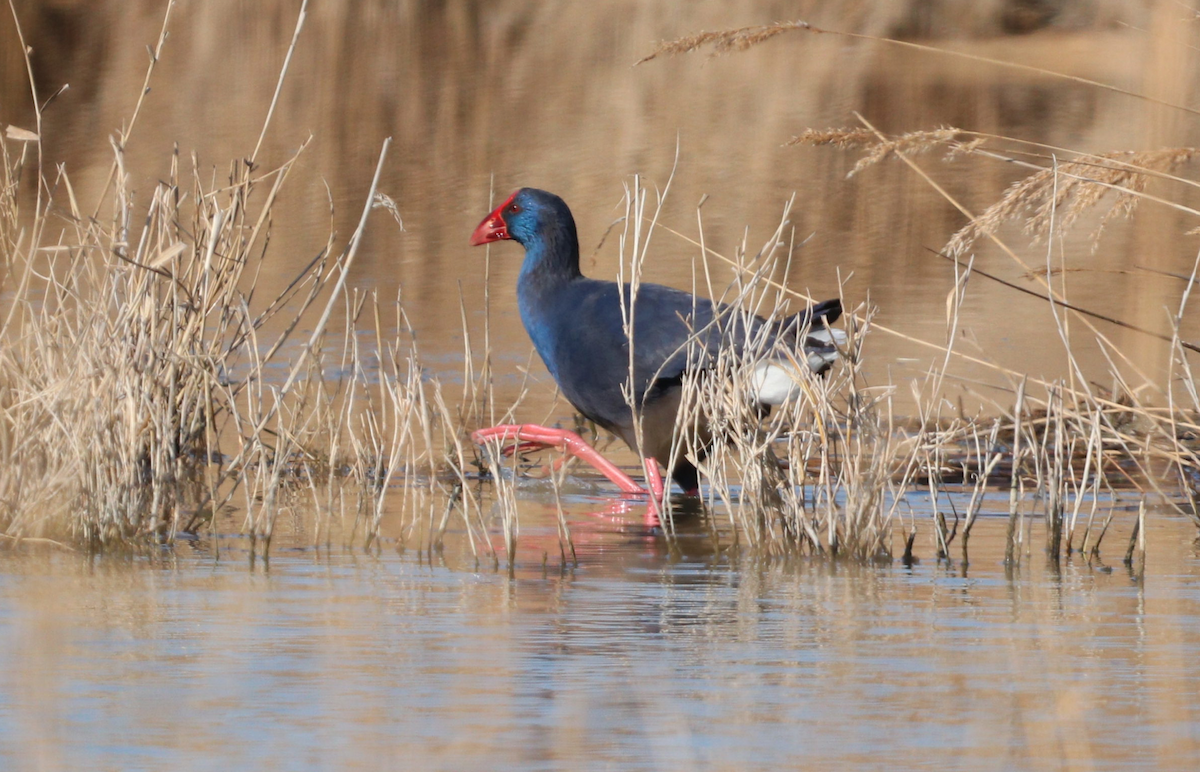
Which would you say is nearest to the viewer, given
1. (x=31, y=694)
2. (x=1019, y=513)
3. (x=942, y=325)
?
(x=31, y=694)

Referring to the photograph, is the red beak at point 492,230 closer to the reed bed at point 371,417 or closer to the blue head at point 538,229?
the blue head at point 538,229

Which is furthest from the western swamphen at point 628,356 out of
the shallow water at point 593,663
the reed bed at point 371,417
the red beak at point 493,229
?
the shallow water at point 593,663

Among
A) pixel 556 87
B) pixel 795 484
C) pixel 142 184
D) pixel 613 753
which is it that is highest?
pixel 556 87

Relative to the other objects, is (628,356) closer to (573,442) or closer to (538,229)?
(573,442)

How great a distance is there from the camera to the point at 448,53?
2347 centimetres

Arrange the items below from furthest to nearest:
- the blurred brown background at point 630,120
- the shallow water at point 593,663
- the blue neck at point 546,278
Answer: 1. the blurred brown background at point 630,120
2. the blue neck at point 546,278
3. the shallow water at point 593,663

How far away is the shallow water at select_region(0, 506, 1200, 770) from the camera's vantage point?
3.06 metres

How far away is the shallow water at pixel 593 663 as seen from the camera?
10.0 feet

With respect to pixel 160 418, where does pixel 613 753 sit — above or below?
below

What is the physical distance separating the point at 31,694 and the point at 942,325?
6.50 metres

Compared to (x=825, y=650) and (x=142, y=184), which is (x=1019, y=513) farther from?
(x=142, y=184)

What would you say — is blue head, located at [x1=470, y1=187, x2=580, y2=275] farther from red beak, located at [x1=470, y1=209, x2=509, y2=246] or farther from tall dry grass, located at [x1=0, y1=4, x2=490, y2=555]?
tall dry grass, located at [x1=0, y1=4, x2=490, y2=555]

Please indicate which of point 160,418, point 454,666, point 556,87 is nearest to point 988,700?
point 454,666

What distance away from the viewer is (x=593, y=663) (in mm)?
3617
